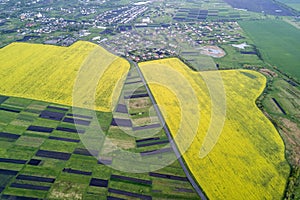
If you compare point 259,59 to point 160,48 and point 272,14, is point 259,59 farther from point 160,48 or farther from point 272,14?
point 272,14

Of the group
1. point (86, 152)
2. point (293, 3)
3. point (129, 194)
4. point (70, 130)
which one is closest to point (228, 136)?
point (129, 194)

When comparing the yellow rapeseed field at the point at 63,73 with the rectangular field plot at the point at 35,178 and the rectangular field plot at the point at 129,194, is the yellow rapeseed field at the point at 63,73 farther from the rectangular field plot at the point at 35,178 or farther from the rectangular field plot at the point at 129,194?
the rectangular field plot at the point at 129,194

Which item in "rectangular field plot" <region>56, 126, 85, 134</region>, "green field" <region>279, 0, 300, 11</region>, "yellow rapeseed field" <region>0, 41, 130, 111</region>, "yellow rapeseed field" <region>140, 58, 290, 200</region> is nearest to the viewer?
"yellow rapeseed field" <region>140, 58, 290, 200</region>

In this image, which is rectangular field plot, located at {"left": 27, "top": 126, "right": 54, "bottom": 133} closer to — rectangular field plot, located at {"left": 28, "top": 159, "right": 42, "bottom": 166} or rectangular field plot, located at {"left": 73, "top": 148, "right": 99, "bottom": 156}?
rectangular field plot, located at {"left": 28, "top": 159, "right": 42, "bottom": 166}

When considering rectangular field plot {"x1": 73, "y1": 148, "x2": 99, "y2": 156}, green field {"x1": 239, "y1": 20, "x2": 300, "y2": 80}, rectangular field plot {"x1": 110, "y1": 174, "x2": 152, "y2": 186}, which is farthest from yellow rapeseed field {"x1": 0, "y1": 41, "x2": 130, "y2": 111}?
green field {"x1": 239, "y1": 20, "x2": 300, "y2": 80}

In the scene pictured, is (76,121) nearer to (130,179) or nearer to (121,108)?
(121,108)
